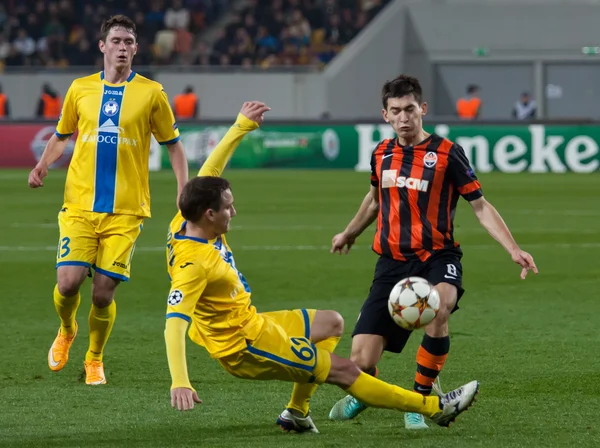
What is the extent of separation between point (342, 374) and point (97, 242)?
2.32 m

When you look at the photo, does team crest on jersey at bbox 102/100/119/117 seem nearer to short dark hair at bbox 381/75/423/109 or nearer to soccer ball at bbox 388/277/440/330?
short dark hair at bbox 381/75/423/109

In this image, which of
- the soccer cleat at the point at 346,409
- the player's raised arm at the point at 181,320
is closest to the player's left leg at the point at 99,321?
the soccer cleat at the point at 346,409

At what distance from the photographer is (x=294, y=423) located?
579cm

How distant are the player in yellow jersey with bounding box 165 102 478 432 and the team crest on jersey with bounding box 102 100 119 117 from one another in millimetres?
1899

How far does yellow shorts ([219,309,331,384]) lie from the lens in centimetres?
533

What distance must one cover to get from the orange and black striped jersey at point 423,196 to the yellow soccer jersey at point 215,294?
103 centimetres

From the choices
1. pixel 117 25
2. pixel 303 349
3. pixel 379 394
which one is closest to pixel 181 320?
pixel 303 349

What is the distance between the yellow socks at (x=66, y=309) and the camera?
723 cm

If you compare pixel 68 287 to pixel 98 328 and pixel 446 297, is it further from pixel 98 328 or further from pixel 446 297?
pixel 446 297

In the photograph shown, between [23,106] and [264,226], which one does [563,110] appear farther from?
[264,226]

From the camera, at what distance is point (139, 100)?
23.9 ft

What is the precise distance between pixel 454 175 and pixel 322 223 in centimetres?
1044

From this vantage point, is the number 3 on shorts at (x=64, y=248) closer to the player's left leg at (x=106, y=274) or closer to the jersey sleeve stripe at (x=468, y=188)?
the player's left leg at (x=106, y=274)

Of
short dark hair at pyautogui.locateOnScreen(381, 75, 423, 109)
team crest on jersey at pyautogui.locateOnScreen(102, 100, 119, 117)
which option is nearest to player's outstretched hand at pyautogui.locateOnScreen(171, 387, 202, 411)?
short dark hair at pyautogui.locateOnScreen(381, 75, 423, 109)
